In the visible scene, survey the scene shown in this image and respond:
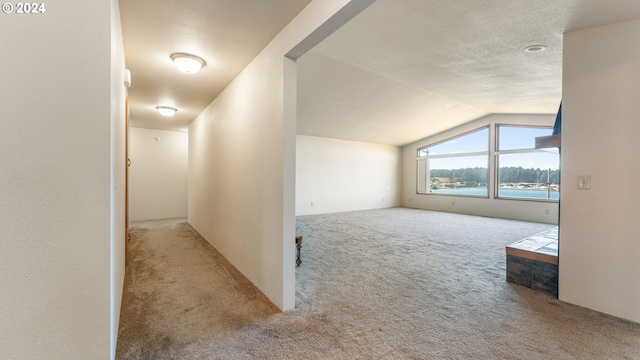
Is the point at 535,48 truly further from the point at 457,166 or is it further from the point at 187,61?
the point at 457,166

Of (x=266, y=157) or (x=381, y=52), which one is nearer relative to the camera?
(x=266, y=157)

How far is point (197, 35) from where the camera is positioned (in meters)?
2.38

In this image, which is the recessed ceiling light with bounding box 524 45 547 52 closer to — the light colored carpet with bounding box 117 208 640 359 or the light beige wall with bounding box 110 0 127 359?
the light colored carpet with bounding box 117 208 640 359

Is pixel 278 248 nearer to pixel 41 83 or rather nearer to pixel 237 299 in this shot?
pixel 237 299

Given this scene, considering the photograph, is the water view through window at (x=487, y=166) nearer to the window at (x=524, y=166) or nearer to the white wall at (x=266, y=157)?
the window at (x=524, y=166)

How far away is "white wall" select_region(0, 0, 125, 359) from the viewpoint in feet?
4.08

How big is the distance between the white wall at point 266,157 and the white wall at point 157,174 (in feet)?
13.2

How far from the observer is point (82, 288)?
4.41 ft

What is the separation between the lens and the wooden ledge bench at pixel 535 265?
2637 mm

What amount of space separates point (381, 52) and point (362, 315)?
125 inches

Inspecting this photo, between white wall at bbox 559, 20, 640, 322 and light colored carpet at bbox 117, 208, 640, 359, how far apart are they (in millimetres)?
Result: 252

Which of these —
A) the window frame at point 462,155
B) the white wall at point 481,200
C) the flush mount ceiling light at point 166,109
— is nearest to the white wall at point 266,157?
the flush mount ceiling light at point 166,109

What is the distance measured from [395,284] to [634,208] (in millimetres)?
2036

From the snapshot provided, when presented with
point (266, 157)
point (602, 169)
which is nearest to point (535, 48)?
point (602, 169)
